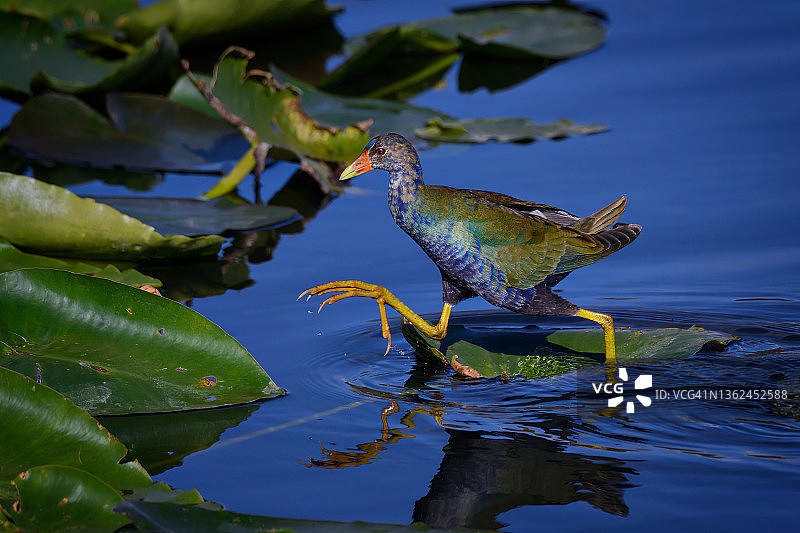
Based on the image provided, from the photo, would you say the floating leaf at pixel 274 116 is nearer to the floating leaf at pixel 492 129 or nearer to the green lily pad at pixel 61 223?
the floating leaf at pixel 492 129

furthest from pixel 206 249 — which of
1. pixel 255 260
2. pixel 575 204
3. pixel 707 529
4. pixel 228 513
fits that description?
pixel 707 529

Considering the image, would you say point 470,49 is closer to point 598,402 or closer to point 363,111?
point 363,111

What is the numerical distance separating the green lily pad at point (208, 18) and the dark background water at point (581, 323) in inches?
38.3

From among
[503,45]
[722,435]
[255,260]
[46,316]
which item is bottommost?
[722,435]

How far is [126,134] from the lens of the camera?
511 cm

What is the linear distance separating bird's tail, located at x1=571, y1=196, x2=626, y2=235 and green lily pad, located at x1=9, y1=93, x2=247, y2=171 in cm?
224

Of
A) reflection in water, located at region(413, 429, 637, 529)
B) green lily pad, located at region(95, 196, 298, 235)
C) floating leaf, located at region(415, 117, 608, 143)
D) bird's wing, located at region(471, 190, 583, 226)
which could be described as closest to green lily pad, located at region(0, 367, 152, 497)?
reflection in water, located at region(413, 429, 637, 529)

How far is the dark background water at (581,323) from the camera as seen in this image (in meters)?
2.42

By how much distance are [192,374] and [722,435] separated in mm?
1395

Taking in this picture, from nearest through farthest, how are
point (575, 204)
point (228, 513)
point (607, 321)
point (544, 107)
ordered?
1. point (228, 513)
2. point (607, 321)
3. point (575, 204)
4. point (544, 107)

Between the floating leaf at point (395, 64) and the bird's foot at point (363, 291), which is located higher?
the floating leaf at point (395, 64)

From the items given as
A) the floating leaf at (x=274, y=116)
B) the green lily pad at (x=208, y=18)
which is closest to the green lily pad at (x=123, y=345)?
the floating leaf at (x=274, y=116)

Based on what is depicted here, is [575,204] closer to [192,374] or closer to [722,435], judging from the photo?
[722,435]

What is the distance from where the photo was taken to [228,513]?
2.01 m
